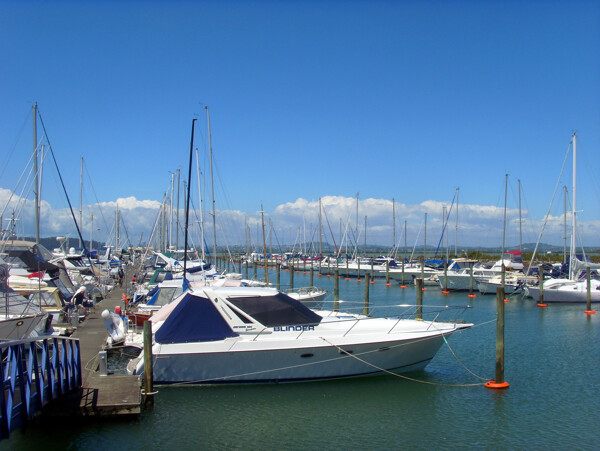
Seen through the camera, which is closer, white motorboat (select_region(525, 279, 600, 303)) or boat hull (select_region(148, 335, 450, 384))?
boat hull (select_region(148, 335, 450, 384))

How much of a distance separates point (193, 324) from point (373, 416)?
5578 millimetres

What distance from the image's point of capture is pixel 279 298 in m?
16.2

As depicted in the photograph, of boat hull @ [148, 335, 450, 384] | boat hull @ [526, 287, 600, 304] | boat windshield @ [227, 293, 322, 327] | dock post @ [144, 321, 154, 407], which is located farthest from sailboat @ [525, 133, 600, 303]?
dock post @ [144, 321, 154, 407]

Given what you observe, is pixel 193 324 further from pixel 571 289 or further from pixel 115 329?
pixel 571 289

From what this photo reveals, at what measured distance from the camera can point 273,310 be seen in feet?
52.1

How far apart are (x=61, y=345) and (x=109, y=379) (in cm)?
178

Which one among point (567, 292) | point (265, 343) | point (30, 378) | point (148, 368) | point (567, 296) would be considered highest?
point (30, 378)

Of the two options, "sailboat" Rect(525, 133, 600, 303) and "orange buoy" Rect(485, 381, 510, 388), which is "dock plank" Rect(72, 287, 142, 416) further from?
"sailboat" Rect(525, 133, 600, 303)

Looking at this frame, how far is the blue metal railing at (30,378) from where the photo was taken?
9242 mm

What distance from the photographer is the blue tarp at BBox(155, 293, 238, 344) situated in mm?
14820

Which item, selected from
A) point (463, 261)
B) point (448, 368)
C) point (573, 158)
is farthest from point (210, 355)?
point (463, 261)

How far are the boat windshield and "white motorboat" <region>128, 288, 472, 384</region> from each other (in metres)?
0.03

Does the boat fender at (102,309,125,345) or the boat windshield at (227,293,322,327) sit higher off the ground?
the boat windshield at (227,293,322,327)

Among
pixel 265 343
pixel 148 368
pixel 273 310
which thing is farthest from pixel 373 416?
pixel 148 368
